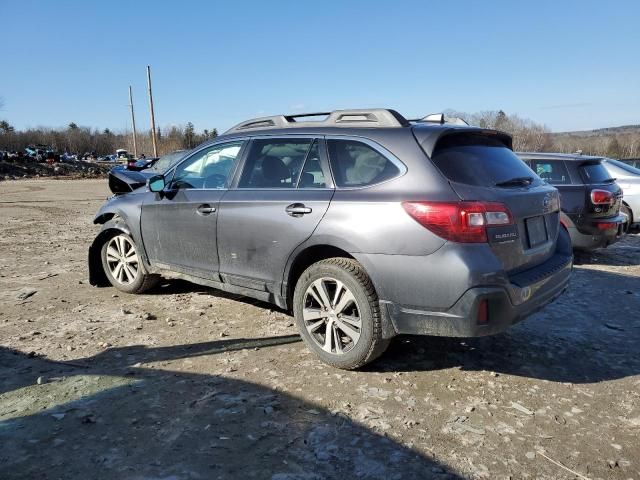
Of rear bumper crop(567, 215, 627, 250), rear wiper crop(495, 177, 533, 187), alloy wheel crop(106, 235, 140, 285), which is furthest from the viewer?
rear bumper crop(567, 215, 627, 250)

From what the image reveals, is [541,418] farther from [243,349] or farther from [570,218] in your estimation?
[570,218]

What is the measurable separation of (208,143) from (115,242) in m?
1.84

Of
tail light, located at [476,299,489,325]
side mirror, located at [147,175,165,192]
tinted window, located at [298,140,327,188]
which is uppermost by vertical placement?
tinted window, located at [298,140,327,188]


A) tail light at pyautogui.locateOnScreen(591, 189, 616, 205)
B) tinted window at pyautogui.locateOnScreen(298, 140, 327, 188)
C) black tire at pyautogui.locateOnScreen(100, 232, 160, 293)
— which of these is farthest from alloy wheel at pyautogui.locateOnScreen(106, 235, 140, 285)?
tail light at pyautogui.locateOnScreen(591, 189, 616, 205)

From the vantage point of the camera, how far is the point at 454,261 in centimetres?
312

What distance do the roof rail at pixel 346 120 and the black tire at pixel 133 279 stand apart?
6.73ft

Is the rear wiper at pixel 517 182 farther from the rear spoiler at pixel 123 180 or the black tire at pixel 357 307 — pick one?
the rear spoiler at pixel 123 180

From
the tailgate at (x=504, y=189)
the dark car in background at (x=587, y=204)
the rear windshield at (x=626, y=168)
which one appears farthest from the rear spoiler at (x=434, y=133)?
the rear windshield at (x=626, y=168)

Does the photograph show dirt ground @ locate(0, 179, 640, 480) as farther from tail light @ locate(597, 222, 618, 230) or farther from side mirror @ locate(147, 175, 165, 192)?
tail light @ locate(597, 222, 618, 230)

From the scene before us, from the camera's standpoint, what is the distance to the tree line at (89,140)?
93938 mm

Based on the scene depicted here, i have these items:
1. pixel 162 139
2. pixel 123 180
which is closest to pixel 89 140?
pixel 162 139

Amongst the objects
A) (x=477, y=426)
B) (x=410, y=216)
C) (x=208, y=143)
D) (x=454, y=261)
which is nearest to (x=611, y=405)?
(x=477, y=426)

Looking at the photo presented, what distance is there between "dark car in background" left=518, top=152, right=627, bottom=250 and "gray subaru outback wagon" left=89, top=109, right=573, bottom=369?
3321 millimetres

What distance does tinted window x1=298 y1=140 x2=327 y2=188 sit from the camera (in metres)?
3.89
